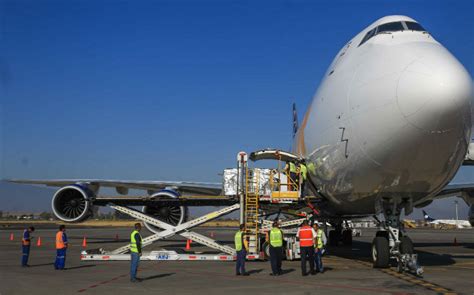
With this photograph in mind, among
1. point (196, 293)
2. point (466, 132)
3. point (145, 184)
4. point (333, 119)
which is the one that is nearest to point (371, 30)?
point (333, 119)

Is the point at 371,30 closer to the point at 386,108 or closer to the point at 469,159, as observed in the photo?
the point at 386,108

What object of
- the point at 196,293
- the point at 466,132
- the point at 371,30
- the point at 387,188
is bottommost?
the point at 196,293

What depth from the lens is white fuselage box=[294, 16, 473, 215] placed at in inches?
393

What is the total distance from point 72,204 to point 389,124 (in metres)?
14.3

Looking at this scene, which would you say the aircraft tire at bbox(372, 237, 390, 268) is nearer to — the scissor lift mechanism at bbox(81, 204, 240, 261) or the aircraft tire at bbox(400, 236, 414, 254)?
the aircraft tire at bbox(400, 236, 414, 254)

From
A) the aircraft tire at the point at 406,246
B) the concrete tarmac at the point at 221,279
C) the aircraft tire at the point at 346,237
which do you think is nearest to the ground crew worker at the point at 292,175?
the concrete tarmac at the point at 221,279

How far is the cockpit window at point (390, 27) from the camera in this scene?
1215cm

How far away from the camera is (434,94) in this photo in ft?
32.1

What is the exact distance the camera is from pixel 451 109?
987 cm

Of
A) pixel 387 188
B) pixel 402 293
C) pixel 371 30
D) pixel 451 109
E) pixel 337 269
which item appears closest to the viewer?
pixel 402 293

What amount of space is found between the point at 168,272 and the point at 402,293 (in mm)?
6188

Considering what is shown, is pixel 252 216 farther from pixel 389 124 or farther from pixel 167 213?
pixel 389 124

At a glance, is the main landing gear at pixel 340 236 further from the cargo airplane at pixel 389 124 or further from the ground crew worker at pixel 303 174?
the cargo airplane at pixel 389 124

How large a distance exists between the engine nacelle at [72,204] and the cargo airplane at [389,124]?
31.5ft
